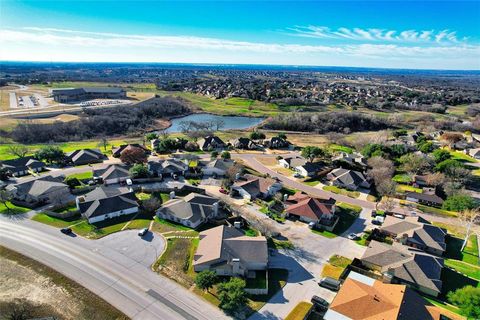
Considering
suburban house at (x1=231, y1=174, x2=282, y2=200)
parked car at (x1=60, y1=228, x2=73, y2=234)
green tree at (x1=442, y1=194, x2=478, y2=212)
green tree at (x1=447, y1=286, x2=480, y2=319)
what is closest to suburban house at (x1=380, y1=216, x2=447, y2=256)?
green tree at (x1=442, y1=194, x2=478, y2=212)

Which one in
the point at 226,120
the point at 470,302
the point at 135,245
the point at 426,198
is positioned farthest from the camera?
the point at 226,120

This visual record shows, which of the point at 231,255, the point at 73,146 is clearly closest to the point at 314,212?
the point at 231,255

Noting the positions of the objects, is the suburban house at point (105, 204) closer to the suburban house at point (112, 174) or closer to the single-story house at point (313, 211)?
the suburban house at point (112, 174)

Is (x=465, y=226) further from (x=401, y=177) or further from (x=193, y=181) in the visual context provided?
(x=193, y=181)

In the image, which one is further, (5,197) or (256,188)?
(256,188)

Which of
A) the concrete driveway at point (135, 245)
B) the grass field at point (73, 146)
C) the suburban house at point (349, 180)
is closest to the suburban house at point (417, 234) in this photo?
the suburban house at point (349, 180)

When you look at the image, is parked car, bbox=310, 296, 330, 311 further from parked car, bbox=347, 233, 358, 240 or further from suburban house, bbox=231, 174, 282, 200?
suburban house, bbox=231, 174, 282, 200

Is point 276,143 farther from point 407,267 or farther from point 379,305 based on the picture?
point 379,305
